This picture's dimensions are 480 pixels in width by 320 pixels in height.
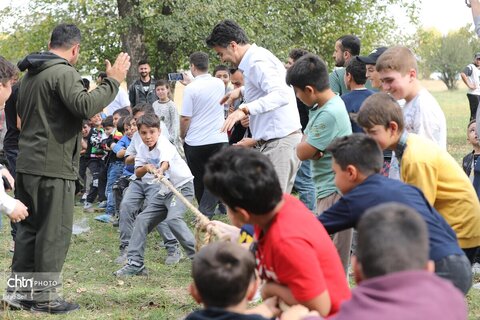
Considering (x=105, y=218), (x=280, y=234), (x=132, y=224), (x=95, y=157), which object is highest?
(x=280, y=234)

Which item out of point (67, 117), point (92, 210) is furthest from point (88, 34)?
point (67, 117)

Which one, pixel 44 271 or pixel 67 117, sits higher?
pixel 67 117

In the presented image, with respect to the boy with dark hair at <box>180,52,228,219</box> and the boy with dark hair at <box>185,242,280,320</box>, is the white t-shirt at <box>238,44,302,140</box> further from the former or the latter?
the boy with dark hair at <box>185,242,280,320</box>

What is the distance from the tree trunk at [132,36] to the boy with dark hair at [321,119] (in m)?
14.0

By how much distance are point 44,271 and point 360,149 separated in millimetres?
3333

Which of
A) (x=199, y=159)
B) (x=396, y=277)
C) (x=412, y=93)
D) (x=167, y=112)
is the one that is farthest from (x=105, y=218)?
(x=396, y=277)

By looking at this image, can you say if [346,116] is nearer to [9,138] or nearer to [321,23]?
[9,138]

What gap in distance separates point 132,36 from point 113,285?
13303mm

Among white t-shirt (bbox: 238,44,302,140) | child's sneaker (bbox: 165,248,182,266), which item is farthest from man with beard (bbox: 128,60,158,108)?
white t-shirt (bbox: 238,44,302,140)

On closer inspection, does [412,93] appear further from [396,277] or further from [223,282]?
[396,277]

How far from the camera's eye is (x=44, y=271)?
6.09 m

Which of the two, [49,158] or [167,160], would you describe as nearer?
[49,158]

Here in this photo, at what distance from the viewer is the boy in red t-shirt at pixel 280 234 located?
10.4ft

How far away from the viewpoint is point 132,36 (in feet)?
64.1
